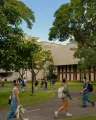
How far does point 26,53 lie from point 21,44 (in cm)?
122

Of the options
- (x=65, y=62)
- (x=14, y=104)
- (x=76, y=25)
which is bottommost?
(x=14, y=104)

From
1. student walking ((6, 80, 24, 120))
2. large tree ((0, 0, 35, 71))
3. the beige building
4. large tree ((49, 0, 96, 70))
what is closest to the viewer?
student walking ((6, 80, 24, 120))

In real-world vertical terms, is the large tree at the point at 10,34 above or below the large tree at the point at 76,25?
below

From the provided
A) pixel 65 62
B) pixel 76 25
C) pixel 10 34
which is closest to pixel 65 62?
pixel 65 62

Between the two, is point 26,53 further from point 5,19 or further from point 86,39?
point 86,39

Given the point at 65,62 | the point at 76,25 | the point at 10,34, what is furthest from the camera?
the point at 65,62

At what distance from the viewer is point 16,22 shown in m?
17.7

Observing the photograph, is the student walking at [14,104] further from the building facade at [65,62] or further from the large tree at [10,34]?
the building facade at [65,62]

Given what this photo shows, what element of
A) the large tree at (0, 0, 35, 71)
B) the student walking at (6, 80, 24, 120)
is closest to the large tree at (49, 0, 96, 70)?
the large tree at (0, 0, 35, 71)

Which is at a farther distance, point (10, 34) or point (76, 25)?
point (76, 25)

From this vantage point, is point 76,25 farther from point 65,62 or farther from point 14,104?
point 65,62

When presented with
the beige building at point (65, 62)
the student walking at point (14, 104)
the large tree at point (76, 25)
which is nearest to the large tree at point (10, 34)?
the student walking at point (14, 104)

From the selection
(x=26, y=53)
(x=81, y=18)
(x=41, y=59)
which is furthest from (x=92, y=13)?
(x=41, y=59)

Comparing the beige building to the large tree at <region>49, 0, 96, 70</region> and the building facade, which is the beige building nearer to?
the building facade
